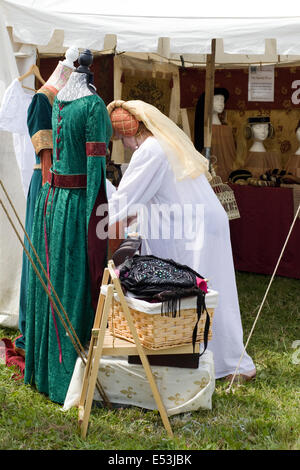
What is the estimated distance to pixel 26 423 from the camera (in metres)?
2.81

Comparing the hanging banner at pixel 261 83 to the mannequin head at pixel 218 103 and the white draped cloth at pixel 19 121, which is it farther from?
the white draped cloth at pixel 19 121

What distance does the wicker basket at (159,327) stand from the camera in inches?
99.0

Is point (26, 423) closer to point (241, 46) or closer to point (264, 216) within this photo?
point (241, 46)

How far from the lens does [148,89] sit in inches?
233

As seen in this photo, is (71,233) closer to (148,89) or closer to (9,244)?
(9,244)

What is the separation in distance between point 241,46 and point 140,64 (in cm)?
211

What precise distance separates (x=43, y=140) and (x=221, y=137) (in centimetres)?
360

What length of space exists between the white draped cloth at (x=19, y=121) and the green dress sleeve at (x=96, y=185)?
104 centimetres

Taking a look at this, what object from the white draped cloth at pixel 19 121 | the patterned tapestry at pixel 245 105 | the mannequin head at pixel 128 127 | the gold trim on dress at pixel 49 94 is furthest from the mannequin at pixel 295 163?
the gold trim on dress at pixel 49 94

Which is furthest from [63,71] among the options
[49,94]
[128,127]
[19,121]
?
[19,121]

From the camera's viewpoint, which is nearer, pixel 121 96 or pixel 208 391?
pixel 208 391

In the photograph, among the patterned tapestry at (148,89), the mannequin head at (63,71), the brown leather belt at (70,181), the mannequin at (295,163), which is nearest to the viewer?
the brown leather belt at (70,181)

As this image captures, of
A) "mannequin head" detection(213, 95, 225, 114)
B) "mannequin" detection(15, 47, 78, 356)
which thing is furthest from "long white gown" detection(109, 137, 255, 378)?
"mannequin head" detection(213, 95, 225, 114)
